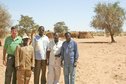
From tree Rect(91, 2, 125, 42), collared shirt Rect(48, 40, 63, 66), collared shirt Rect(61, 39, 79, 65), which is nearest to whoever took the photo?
collared shirt Rect(61, 39, 79, 65)

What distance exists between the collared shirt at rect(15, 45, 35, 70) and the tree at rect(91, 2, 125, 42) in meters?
36.5

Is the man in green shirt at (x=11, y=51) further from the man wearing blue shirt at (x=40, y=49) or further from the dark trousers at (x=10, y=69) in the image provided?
the man wearing blue shirt at (x=40, y=49)

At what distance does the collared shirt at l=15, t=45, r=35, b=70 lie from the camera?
8750 mm

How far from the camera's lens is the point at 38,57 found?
31.1 ft

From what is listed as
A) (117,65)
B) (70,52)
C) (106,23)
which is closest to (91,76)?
(117,65)

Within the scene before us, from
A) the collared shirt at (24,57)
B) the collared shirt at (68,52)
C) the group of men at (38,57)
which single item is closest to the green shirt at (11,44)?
the group of men at (38,57)

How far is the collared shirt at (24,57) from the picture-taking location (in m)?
8.75

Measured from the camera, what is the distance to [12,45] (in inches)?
355

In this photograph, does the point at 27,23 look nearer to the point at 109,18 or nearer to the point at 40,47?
the point at 109,18

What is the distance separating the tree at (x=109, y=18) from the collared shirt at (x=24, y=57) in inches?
1437

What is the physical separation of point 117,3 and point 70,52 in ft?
127

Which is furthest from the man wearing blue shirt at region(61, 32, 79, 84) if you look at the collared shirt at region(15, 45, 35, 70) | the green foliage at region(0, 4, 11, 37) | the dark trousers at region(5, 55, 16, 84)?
the green foliage at region(0, 4, 11, 37)

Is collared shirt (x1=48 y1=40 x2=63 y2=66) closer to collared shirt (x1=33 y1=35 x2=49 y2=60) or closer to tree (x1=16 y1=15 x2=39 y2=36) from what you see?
collared shirt (x1=33 y1=35 x2=49 y2=60)

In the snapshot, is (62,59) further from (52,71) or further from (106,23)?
(106,23)
